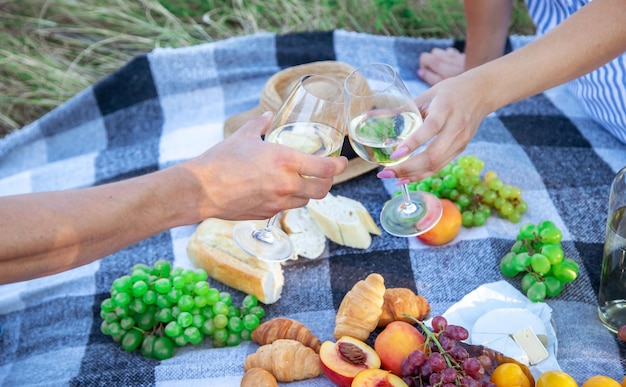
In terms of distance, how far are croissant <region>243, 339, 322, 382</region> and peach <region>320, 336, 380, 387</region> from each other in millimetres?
34

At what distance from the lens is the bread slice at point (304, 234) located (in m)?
1.79

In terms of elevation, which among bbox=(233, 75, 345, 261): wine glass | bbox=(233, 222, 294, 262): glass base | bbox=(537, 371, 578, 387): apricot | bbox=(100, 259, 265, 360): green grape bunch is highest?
bbox=(233, 75, 345, 261): wine glass

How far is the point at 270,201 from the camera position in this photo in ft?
4.45

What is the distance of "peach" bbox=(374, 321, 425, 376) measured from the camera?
4.33 feet

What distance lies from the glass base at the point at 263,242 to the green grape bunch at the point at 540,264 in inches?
21.8

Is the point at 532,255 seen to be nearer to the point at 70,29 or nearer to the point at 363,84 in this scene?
the point at 363,84

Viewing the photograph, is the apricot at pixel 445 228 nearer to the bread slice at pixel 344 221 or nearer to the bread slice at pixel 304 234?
the bread slice at pixel 344 221

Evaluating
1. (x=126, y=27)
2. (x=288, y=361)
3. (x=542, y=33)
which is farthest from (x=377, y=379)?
(x=126, y=27)

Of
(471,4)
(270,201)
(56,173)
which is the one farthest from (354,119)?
(56,173)

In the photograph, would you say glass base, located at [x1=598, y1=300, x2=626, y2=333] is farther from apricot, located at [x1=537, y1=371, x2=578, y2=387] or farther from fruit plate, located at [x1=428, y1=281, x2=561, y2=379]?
apricot, located at [x1=537, y1=371, x2=578, y2=387]

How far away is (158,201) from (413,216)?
2.27ft

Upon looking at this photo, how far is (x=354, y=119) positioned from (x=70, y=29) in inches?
95.2

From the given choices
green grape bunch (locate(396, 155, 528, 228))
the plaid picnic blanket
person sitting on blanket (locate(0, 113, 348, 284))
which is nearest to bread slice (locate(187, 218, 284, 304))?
the plaid picnic blanket

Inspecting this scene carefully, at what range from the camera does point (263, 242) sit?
5.30 ft
